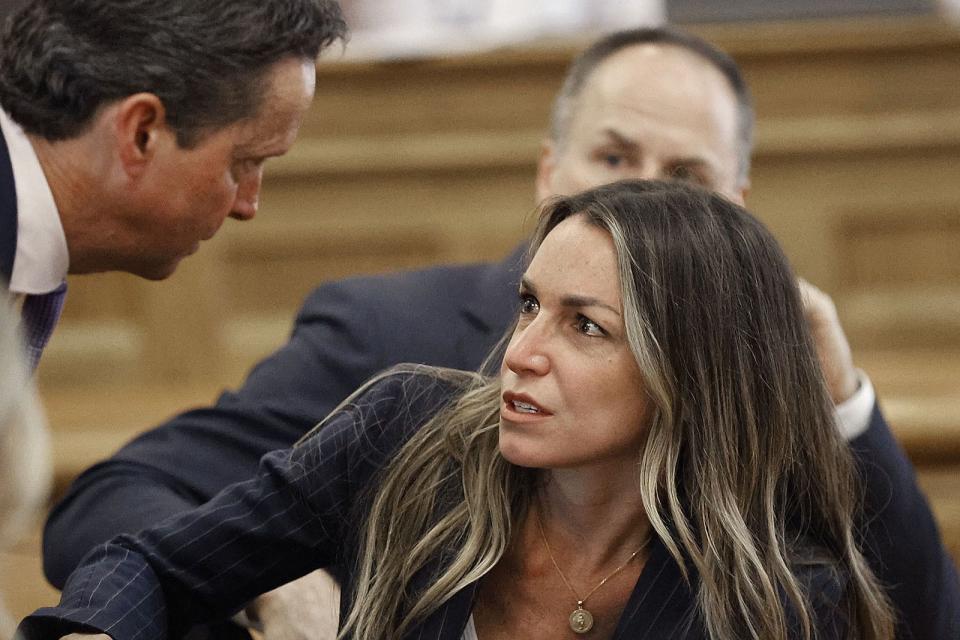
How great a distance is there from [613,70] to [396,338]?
493 millimetres

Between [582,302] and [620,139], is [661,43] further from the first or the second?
[582,302]

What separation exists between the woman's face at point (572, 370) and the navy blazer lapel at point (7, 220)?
0.51m

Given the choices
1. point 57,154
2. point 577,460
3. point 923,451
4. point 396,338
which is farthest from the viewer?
point 923,451

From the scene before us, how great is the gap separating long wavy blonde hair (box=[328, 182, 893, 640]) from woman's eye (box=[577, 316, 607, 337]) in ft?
0.09

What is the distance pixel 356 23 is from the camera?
331cm

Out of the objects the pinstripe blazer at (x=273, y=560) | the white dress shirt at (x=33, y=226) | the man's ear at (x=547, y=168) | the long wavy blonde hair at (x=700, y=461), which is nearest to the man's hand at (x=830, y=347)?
the long wavy blonde hair at (x=700, y=461)

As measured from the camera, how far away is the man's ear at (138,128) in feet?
4.65

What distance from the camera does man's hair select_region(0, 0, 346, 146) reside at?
1415mm

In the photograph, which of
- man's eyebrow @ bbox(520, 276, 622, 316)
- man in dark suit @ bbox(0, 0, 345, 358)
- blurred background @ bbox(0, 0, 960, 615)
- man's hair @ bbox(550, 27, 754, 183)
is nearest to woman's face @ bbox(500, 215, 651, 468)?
man's eyebrow @ bbox(520, 276, 622, 316)

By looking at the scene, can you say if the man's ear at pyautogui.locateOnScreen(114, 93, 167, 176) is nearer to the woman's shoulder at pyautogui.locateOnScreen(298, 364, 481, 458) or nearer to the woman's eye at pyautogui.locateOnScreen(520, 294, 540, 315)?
the woman's shoulder at pyautogui.locateOnScreen(298, 364, 481, 458)

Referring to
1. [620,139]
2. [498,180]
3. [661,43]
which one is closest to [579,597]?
[620,139]

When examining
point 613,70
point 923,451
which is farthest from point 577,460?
point 923,451

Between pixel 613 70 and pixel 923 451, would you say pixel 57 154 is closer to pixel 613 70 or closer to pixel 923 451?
pixel 613 70

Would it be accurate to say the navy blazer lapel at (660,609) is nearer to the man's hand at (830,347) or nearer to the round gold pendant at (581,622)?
the round gold pendant at (581,622)
